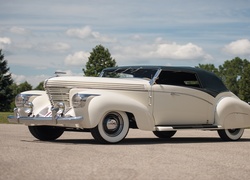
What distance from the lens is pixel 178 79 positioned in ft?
39.3

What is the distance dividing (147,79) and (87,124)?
6.87 feet

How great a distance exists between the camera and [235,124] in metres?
12.6

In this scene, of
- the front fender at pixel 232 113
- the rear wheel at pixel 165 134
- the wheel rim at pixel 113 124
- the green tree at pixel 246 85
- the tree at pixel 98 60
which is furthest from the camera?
the green tree at pixel 246 85

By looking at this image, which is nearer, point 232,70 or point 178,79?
point 178,79

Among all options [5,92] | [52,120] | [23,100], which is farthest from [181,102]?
[5,92]

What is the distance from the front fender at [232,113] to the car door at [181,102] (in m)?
0.21

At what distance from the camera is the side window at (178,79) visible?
11.7 metres

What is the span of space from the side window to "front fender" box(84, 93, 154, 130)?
1.03 m

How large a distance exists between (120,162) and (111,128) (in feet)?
9.80

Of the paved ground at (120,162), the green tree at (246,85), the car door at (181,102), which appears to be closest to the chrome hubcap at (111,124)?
the paved ground at (120,162)

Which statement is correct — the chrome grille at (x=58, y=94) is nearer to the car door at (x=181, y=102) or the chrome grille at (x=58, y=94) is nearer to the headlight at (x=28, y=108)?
the headlight at (x=28, y=108)

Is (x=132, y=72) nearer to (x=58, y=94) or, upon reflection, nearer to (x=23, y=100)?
(x=58, y=94)

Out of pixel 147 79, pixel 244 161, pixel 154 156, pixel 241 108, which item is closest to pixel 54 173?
pixel 154 156

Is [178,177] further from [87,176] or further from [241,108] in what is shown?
[241,108]
